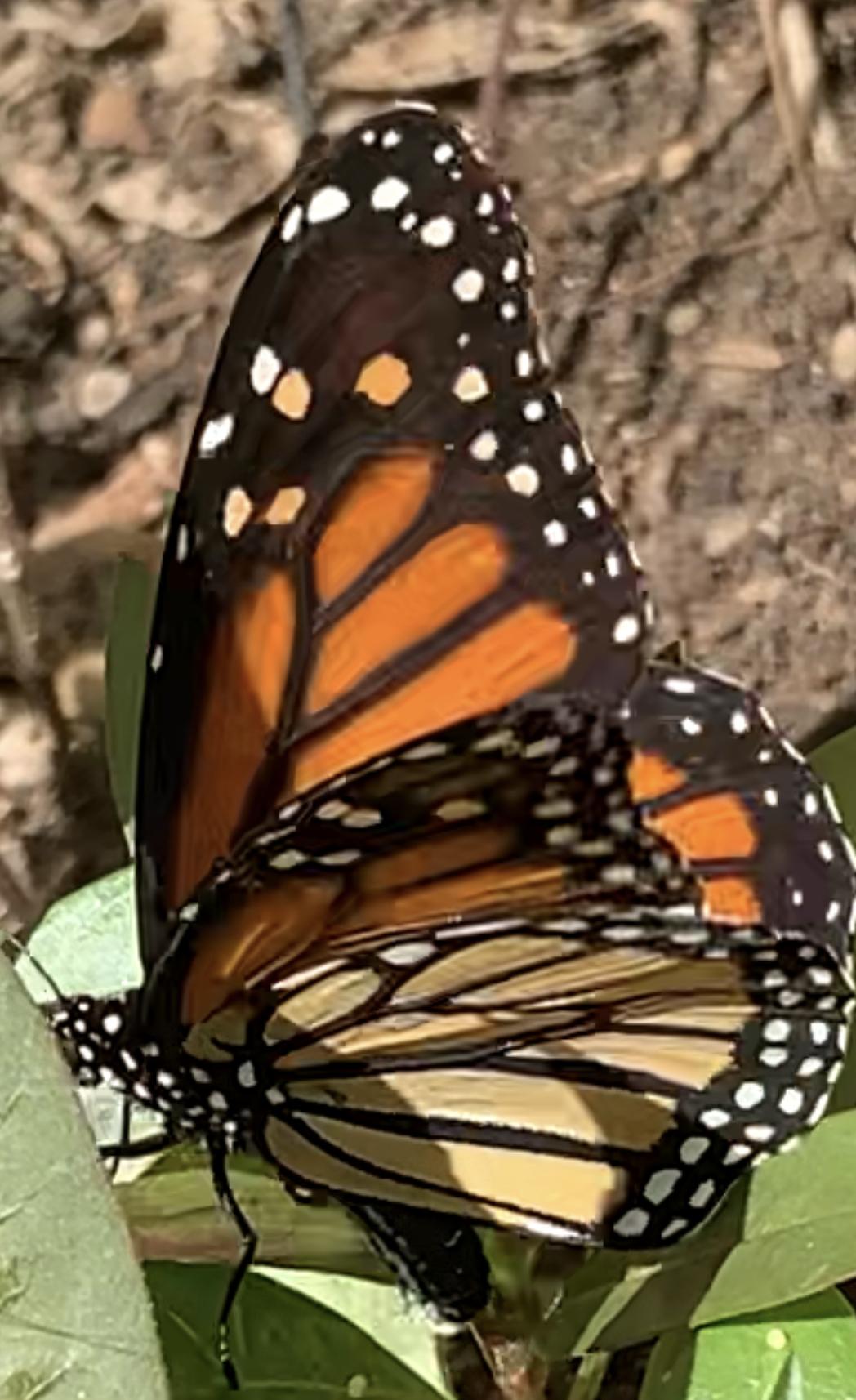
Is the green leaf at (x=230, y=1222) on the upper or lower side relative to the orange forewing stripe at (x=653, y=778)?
lower

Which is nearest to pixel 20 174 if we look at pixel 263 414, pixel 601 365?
pixel 601 365

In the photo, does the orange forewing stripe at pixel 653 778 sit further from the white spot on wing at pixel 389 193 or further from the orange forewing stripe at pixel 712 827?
the white spot on wing at pixel 389 193

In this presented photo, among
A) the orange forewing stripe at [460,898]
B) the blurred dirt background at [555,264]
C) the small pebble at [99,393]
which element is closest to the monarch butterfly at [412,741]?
the orange forewing stripe at [460,898]

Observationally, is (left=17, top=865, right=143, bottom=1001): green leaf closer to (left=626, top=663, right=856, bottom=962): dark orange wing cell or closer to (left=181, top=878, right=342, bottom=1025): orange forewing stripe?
(left=181, top=878, right=342, bottom=1025): orange forewing stripe

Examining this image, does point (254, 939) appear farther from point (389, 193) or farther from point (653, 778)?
point (389, 193)

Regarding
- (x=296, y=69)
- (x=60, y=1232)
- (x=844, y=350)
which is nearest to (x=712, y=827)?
(x=60, y=1232)

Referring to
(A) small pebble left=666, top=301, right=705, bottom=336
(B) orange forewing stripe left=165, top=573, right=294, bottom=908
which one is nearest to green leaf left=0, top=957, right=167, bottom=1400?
(B) orange forewing stripe left=165, top=573, right=294, bottom=908
